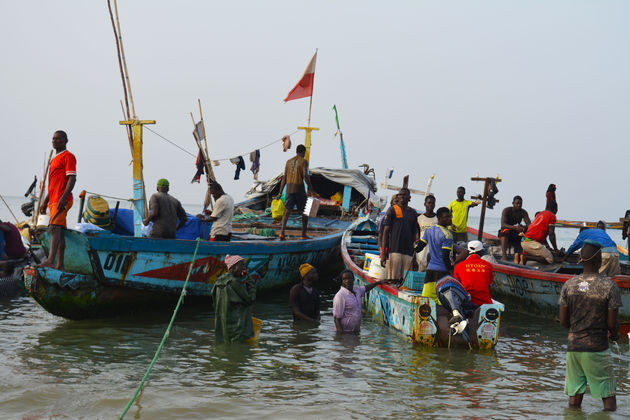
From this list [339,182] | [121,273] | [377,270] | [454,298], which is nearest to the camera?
[454,298]

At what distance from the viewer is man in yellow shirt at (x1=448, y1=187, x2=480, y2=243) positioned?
14688mm

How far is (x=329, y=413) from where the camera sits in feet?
19.1

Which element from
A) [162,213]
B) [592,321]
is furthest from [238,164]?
[592,321]

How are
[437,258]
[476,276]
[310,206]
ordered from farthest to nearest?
1. [310,206]
2. [437,258]
3. [476,276]

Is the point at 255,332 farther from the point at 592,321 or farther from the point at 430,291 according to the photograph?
the point at 592,321

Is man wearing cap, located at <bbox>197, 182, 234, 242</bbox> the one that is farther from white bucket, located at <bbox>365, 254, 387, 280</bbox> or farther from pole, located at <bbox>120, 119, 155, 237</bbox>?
white bucket, located at <bbox>365, 254, 387, 280</bbox>

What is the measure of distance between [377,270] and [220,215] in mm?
2974

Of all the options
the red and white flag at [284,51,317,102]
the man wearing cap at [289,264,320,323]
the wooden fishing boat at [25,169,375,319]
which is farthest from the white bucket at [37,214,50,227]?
the red and white flag at [284,51,317,102]

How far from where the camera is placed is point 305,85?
17547mm

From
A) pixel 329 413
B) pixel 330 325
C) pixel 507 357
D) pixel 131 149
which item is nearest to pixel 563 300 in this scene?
pixel 329 413

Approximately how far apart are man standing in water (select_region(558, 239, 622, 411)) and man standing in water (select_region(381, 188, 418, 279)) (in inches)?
171

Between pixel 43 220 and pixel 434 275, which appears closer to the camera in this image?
pixel 434 275

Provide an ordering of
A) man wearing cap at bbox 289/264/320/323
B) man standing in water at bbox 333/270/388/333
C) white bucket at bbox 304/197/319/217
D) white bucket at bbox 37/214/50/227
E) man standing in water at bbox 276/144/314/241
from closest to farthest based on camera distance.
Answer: man standing in water at bbox 333/270/388/333 → man wearing cap at bbox 289/264/320/323 → white bucket at bbox 37/214/50/227 → man standing in water at bbox 276/144/314/241 → white bucket at bbox 304/197/319/217

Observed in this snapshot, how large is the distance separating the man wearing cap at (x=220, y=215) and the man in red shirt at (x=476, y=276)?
4.73 metres
